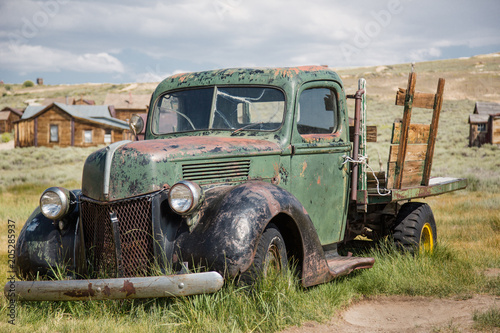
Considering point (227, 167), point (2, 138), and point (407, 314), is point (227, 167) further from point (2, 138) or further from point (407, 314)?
point (2, 138)

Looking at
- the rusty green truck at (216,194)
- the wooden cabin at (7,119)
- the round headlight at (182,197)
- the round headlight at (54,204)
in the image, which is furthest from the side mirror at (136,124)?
the wooden cabin at (7,119)

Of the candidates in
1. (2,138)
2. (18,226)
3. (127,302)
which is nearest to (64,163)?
(18,226)

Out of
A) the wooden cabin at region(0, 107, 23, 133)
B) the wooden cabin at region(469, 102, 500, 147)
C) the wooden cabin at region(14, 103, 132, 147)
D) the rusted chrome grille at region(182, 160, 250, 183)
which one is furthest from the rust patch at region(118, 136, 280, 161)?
the wooden cabin at region(0, 107, 23, 133)

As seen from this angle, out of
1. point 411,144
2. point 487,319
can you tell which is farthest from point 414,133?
point 487,319

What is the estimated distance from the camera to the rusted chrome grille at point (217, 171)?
12.8 feet

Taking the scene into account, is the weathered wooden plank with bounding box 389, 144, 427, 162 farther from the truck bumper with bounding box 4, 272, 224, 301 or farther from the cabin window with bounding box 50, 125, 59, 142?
the cabin window with bounding box 50, 125, 59, 142

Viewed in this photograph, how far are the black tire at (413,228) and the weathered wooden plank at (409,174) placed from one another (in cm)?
34

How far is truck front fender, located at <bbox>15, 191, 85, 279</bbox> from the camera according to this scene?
3988mm

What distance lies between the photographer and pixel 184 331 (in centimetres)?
326

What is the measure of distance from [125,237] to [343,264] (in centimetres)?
203

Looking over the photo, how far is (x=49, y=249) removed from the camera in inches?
160

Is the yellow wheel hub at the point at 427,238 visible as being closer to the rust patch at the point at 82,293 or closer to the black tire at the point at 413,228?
the black tire at the point at 413,228

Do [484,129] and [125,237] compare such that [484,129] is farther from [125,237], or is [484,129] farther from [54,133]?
[54,133]

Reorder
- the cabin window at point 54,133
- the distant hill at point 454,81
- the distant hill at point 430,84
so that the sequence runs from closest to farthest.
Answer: the cabin window at point 54,133 → the distant hill at point 454,81 → the distant hill at point 430,84
